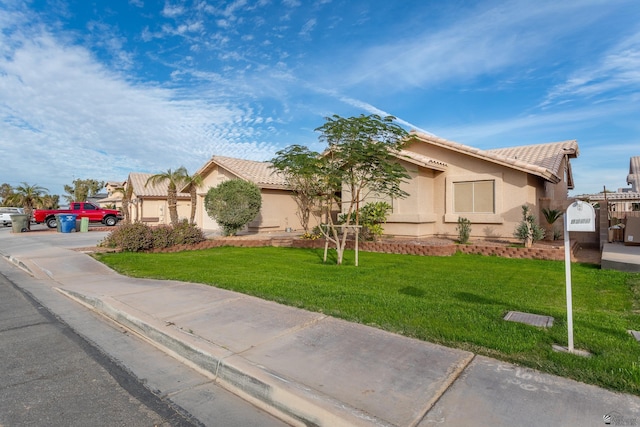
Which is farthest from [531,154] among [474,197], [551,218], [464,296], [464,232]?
[464,296]

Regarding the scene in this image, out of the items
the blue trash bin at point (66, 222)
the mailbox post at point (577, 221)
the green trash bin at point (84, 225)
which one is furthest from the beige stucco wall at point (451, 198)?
the blue trash bin at point (66, 222)

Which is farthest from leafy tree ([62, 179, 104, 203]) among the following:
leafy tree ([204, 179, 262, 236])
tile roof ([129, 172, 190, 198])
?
leafy tree ([204, 179, 262, 236])

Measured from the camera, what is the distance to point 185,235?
15688 mm

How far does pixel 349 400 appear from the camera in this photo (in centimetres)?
331

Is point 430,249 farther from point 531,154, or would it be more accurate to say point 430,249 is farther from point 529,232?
point 531,154

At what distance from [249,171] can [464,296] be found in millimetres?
18610

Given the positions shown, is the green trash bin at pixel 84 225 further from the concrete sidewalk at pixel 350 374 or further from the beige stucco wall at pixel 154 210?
the concrete sidewalk at pixel 350 374

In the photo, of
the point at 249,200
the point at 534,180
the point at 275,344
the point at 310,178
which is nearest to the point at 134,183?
the point at 249,200

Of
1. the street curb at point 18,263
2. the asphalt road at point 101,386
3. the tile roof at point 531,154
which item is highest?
the tile roof at point 531,154

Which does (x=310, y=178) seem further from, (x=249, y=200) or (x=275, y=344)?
(x=249, y=200)

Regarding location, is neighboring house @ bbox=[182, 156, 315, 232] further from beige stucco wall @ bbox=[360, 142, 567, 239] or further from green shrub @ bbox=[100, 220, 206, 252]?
beige stucco wall @ bbox=[360, 142, 567, 239]

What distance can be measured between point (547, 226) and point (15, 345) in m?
16.1

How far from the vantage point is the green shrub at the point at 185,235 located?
1555 cm

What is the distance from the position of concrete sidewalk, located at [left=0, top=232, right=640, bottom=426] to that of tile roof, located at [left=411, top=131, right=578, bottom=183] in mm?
9614
